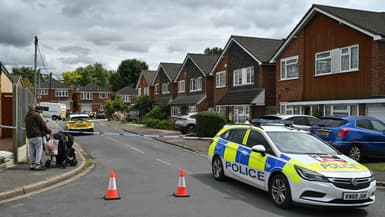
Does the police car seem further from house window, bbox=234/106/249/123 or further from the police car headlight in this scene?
house window, bbox=234/106/249/123

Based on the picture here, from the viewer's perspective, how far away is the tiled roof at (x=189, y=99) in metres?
42.0

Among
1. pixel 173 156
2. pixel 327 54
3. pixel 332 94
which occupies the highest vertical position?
pixel 327 54

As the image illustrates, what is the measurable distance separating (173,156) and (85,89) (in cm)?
8218

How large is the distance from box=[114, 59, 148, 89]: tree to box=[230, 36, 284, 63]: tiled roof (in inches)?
2987

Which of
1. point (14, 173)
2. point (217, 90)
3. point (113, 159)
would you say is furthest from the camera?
point (217, 90)

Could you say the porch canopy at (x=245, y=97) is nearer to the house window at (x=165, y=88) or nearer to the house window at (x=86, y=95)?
the house window at (x=165, y=88)

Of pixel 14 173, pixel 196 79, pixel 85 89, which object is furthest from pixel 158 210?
pixel 85 89

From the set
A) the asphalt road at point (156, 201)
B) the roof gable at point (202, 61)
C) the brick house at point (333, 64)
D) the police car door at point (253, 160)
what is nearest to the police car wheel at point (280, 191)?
the asphalt road at point (156, 201)

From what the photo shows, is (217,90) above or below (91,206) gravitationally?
above

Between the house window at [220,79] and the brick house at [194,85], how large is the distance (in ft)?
8.20

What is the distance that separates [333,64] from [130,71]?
3584 inches

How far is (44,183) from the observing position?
9914mm

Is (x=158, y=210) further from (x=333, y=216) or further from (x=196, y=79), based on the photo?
(x=196, y=79)

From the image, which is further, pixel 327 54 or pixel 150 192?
pixel 327 54
